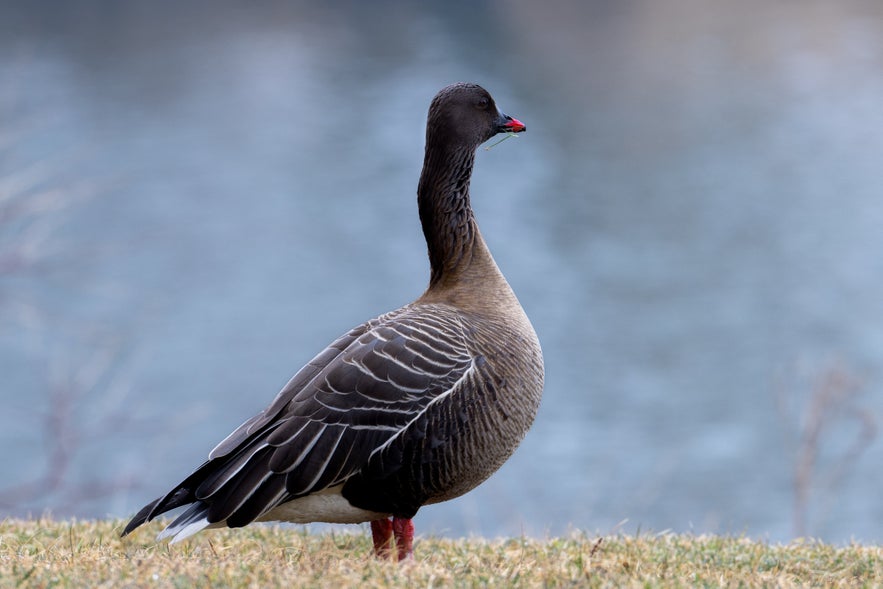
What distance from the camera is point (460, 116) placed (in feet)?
20.1

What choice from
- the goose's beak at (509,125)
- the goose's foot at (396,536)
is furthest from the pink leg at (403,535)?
the goose's beak at (509,125)

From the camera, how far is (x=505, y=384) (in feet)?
17.5

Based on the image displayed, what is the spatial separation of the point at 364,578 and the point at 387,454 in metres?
0.93

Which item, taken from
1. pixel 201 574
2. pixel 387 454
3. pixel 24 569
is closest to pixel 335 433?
pixel 387 454

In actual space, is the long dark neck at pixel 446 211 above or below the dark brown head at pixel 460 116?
below

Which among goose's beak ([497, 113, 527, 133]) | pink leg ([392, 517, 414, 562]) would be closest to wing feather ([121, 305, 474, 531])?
pink leg ([392, 517, 414, 562])

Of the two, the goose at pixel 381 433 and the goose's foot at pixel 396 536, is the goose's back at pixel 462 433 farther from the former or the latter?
the goose's foot at pixel 396 536

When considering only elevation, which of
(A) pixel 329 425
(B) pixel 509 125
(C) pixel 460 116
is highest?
(B) pixel 509 125

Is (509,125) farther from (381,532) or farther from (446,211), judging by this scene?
(381,532)

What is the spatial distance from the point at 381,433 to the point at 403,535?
26.2 inches

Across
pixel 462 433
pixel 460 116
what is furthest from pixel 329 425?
pixel 460 116

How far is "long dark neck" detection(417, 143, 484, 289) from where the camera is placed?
602 centimetres

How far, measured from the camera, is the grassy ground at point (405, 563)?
13.8 feet

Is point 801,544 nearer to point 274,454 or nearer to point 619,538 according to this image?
point 619,538
